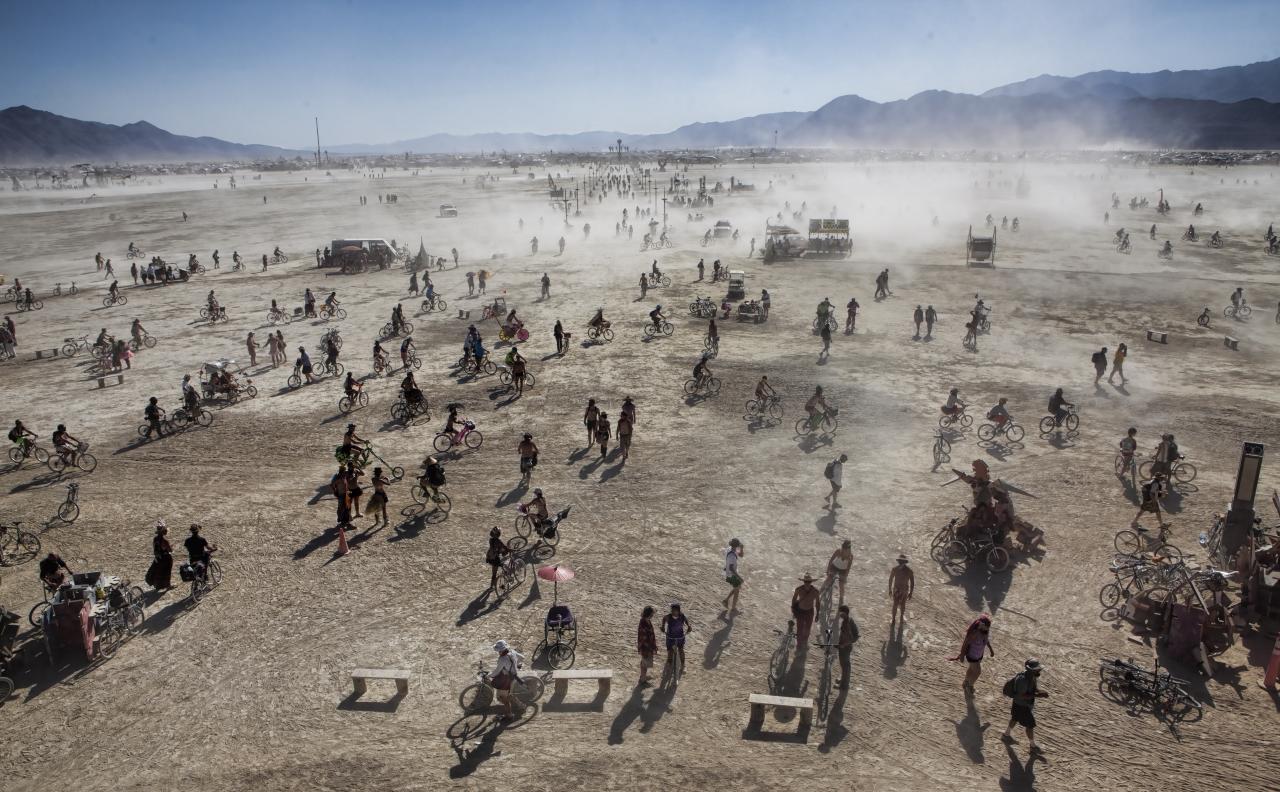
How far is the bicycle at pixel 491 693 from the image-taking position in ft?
35.8

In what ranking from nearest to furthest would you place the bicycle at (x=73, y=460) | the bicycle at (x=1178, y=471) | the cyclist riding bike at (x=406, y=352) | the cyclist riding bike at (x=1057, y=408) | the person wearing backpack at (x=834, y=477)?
1. the person wearing backpack at (x=834, y=477)
2. the bicycle at (x=1178, y=471)
3. the bicycle at (x=73, y=460)
4. the cyclist riding bike at (x=1057, y=408)
5. the cyclist riding bike at (x=406, y=352)

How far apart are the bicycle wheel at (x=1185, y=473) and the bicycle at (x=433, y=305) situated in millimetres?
31454

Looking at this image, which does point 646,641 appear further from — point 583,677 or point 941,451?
point 941,451

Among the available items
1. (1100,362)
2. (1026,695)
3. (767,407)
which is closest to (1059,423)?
(1100,362)

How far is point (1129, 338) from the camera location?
30797 millimetres

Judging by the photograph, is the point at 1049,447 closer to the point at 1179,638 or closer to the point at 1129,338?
the point at 1179,638

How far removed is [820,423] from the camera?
20938 mm

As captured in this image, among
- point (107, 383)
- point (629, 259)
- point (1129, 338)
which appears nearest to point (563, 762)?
point (107, 383)

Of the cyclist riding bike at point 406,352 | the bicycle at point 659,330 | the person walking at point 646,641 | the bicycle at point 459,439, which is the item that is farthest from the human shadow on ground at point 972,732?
the bicycle at point 659,330

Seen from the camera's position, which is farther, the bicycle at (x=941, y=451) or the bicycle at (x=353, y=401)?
the bicycle at (x=353, y=401)

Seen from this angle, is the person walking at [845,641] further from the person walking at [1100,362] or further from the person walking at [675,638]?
the person walking at [1100,362]

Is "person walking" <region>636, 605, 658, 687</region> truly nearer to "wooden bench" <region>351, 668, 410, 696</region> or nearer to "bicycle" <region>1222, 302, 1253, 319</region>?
"wooden bench" <region>351, 668, 410, 696</region>

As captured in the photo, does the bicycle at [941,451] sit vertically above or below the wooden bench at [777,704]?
above

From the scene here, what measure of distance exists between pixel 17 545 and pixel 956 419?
23.4 metres
